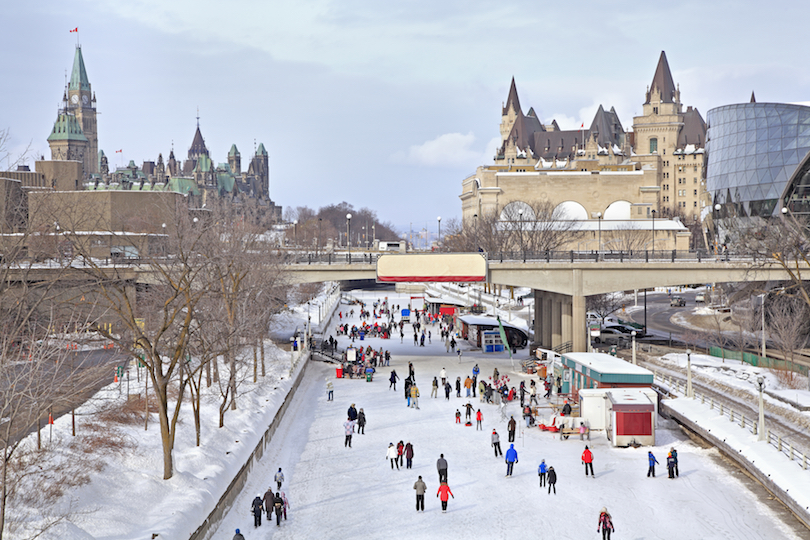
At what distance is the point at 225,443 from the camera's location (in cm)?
2478

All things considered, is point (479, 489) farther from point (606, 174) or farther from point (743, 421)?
point (606, 174)

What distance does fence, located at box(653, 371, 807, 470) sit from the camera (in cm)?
2276

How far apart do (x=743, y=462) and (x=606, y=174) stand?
107793mm

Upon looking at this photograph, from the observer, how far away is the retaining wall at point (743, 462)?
63.4ft

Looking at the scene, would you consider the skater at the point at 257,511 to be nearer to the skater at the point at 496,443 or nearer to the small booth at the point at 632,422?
the skater at the point at 496,443

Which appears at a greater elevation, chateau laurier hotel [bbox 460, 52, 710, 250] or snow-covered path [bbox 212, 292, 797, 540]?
chateau laurier hotel [bbox 460, 52, 710, 250]

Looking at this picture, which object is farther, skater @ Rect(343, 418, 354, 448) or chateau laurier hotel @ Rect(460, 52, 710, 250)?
chateau laurier hotel @ Rect(460, 52, 710, 250)

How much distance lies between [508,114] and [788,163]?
335 feet

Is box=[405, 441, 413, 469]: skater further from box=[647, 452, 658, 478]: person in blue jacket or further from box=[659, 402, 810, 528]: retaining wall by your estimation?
box=[659, 402, 810, 528]: retaining wall

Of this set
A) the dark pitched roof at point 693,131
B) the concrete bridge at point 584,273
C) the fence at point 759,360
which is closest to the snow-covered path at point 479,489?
the fence at point 759,360

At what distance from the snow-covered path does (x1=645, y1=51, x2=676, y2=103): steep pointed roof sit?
152 meters

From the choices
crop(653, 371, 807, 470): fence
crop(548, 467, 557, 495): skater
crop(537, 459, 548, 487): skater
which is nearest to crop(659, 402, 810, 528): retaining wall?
crop(653, 371, 807, 470): fence

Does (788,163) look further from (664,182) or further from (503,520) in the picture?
(664,182)

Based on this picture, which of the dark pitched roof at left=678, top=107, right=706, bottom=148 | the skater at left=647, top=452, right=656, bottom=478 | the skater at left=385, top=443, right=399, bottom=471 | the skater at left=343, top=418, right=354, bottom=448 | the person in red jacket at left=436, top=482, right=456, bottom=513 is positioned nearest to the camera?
the person in red jacket at left=436, top=482, right=456, bottom=513
